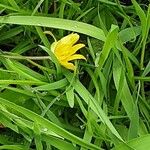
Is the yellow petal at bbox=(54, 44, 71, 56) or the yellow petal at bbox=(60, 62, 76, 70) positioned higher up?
the yellow petal at bbox=(54, 44, 71, 56)

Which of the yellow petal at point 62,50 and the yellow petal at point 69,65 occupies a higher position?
the yellow petal at point 62,50

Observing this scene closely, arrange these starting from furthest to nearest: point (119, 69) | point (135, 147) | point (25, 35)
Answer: point (25, 35) → point (119, 69) → point (135, 147)

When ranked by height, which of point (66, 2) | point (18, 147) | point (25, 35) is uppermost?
point (66, 2)

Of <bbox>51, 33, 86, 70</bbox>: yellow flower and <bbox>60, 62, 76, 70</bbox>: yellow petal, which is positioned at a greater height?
<bbox>51, 33, 86, 70</bbox>: yellow flower

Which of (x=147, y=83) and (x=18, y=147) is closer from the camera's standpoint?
(x=18, y=147)

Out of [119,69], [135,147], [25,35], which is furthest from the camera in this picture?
[25,35]

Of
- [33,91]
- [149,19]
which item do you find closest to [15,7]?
[33,91]

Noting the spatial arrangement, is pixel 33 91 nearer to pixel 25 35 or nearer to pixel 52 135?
pixel 52 135

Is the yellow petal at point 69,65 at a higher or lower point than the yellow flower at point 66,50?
lower
